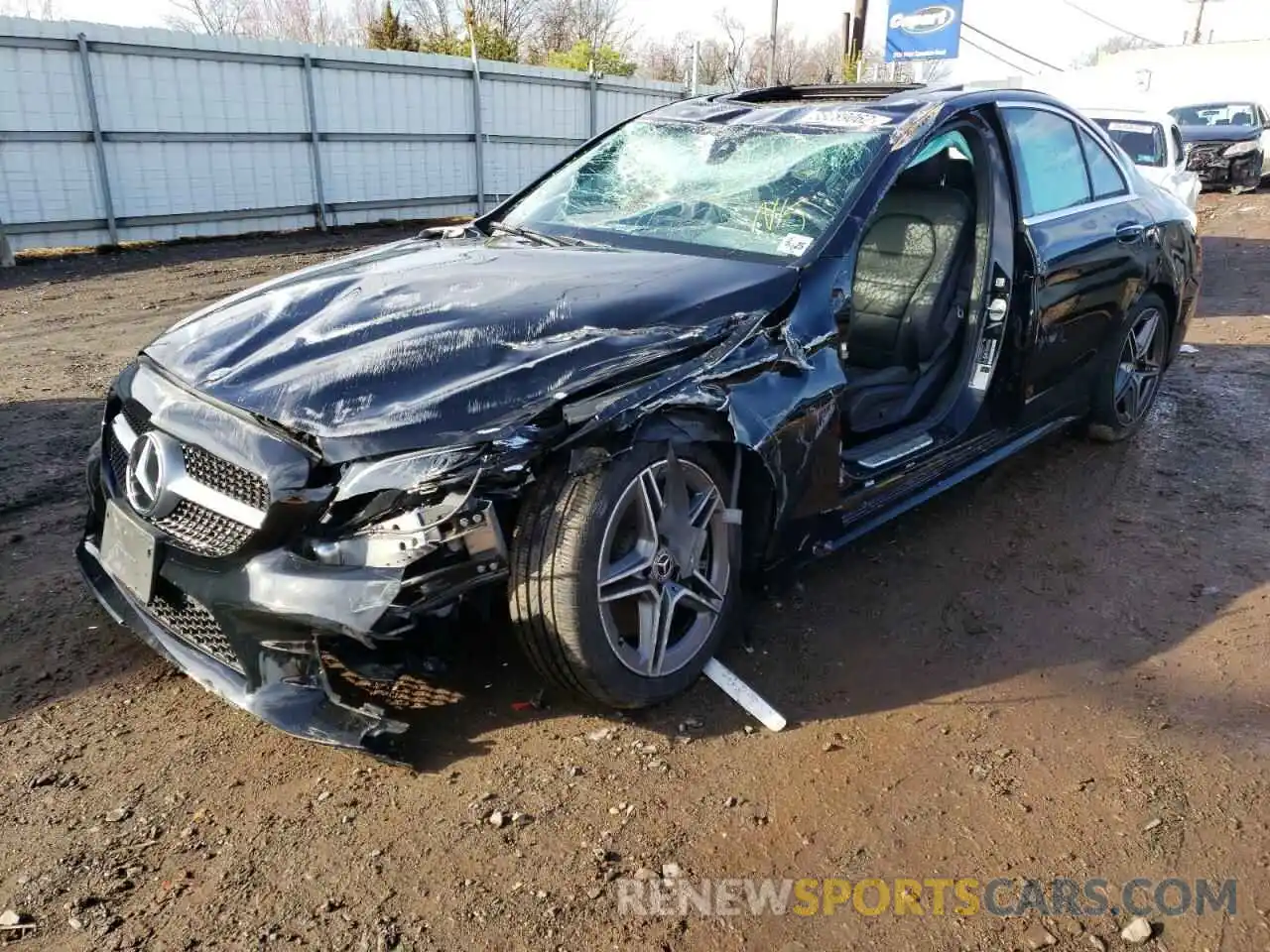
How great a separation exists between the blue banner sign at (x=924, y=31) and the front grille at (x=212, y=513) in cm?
2669

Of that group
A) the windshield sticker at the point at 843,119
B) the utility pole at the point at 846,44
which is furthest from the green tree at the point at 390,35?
the windshield sticker at the point at 843,119

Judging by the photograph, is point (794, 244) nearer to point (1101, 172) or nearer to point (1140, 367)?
point (1101, 172)

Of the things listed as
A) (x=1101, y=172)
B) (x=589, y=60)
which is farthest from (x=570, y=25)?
(x=1101, y=172)

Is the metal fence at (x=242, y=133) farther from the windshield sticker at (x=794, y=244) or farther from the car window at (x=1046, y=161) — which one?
the car window at (x=1046, y=161)

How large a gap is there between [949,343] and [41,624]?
11.4 ft

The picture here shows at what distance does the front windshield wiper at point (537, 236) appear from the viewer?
3.59m

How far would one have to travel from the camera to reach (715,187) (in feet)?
12.0

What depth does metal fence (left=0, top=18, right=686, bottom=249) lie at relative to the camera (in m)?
10.7

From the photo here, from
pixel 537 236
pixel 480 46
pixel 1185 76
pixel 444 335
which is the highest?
pixel 480 46

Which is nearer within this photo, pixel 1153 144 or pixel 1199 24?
pixel 1153 144

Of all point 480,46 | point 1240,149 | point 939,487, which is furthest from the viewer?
point 480,46

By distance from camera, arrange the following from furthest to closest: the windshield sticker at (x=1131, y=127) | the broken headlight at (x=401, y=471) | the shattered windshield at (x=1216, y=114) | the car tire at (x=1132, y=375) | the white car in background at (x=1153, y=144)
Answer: the shattered windshield at (x=1216, y=114) < the windshield sticker at (x=1131, y=127) < the white car in background at (x=1153, y=144) < the car tire at (x=1132, y=375) < the broken headlight at (x=401, y=471)

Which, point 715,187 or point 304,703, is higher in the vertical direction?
point 715,187

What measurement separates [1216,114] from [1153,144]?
1025 cm
